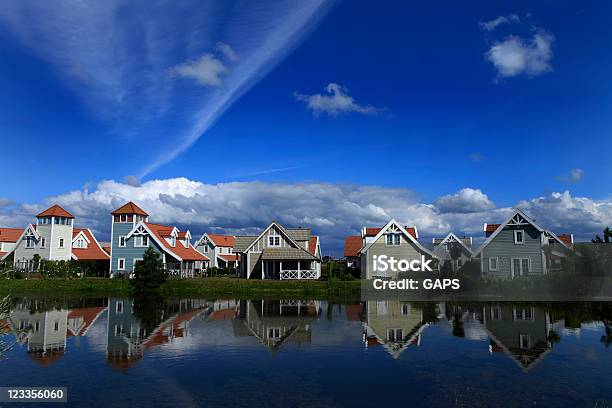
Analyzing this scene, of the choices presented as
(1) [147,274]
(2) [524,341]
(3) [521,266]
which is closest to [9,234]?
(1) [147,274]

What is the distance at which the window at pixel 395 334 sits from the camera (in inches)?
964

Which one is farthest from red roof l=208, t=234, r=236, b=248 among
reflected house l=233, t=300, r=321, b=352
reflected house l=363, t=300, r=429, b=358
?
reflected house l=363, t=300, r=429, b=358

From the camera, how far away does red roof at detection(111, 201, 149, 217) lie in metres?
58.0

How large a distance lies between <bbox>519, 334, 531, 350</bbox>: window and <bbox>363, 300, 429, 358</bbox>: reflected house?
486 centimetres

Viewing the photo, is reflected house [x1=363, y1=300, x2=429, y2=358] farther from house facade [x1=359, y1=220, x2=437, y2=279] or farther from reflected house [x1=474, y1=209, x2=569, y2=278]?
reflected house [x1=474, y1=209, x2=569, y2=278]

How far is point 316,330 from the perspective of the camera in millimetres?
26797

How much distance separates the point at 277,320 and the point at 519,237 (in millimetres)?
28785

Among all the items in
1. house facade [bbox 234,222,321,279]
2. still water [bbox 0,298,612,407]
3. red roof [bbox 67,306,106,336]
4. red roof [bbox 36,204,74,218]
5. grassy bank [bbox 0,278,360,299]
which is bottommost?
still water [bbox 0,298,612,407]

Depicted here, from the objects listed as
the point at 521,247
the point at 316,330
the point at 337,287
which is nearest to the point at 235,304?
the point at 337,287

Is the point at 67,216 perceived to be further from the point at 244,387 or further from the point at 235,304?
the point at 244,387

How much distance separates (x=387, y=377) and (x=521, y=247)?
34598 mm

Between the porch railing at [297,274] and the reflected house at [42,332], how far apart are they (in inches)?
911

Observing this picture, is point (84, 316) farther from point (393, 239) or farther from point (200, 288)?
point (393, 239)

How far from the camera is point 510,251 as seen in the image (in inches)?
1841
